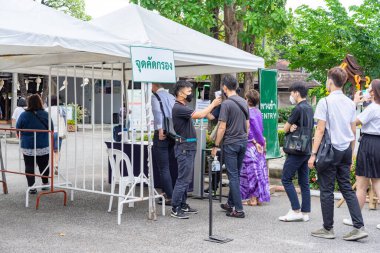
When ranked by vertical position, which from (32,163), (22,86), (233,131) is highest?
(22,86)

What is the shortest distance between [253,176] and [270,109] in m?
1.89

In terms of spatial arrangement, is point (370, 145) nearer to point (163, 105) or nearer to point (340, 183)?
point (340, 183)

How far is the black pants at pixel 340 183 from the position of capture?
620 cm

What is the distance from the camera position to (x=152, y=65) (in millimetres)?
7062

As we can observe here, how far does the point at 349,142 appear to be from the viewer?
625 centimetres

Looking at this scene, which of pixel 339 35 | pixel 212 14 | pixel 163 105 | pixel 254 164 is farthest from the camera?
pixel 339 35

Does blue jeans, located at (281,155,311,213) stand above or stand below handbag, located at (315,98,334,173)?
below

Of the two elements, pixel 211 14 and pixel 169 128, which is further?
pixel 211 14

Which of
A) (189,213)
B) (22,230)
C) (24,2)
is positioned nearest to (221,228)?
(189,213)

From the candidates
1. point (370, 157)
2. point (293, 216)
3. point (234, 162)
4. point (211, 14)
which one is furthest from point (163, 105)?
point (211, 14)

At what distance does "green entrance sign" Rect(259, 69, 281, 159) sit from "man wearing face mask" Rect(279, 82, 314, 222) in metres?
2.32

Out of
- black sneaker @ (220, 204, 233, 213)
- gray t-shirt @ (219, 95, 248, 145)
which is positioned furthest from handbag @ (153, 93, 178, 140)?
black sneaker @ (220, 204, 233, 213)

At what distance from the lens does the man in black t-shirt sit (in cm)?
727

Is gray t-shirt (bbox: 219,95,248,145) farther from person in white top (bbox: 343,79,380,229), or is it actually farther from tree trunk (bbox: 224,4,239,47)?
tree trunk (bbox: 224,4,239,47)
